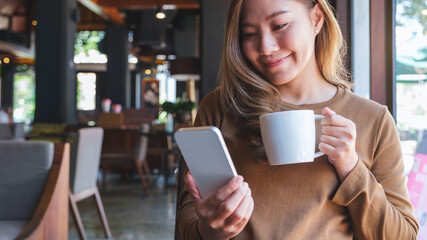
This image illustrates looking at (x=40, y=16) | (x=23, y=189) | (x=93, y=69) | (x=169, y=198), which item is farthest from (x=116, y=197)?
(x=93, y=69)

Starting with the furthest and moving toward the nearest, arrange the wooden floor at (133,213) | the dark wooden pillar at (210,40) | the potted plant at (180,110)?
the potted plant at (180,110), the dark wooden pillar at (210,40), the wooden floor at (133,213)

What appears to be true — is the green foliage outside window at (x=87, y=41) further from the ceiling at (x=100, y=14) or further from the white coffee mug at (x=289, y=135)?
the white coffee mug at (x=289, y=135)

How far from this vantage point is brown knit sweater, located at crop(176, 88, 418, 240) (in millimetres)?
859

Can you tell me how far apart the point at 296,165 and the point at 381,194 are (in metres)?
0.18

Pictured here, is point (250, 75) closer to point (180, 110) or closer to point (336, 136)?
point (336, 136)

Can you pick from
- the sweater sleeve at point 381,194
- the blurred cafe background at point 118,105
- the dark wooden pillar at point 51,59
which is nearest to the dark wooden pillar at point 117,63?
the blurred cafe background at point 118,105

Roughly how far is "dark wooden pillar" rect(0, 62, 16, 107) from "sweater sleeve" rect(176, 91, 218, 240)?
734 inches

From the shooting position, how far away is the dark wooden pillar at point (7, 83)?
17656 millimetres

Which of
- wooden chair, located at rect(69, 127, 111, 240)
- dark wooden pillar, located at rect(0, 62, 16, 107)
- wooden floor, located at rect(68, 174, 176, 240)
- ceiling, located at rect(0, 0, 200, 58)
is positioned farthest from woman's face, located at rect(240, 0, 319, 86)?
dark wooden pillar, located at rect(0, 62, 16, 107)

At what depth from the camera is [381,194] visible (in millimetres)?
851

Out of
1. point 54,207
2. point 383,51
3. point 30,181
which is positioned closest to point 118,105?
point 30,181

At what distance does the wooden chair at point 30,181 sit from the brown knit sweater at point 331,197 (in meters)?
1.33

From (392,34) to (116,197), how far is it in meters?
4.76

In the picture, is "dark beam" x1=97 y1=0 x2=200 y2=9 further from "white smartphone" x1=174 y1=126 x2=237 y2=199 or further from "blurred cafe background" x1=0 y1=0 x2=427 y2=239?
"white smartphone" x1=174 y1=126 x2=237 y2=199
